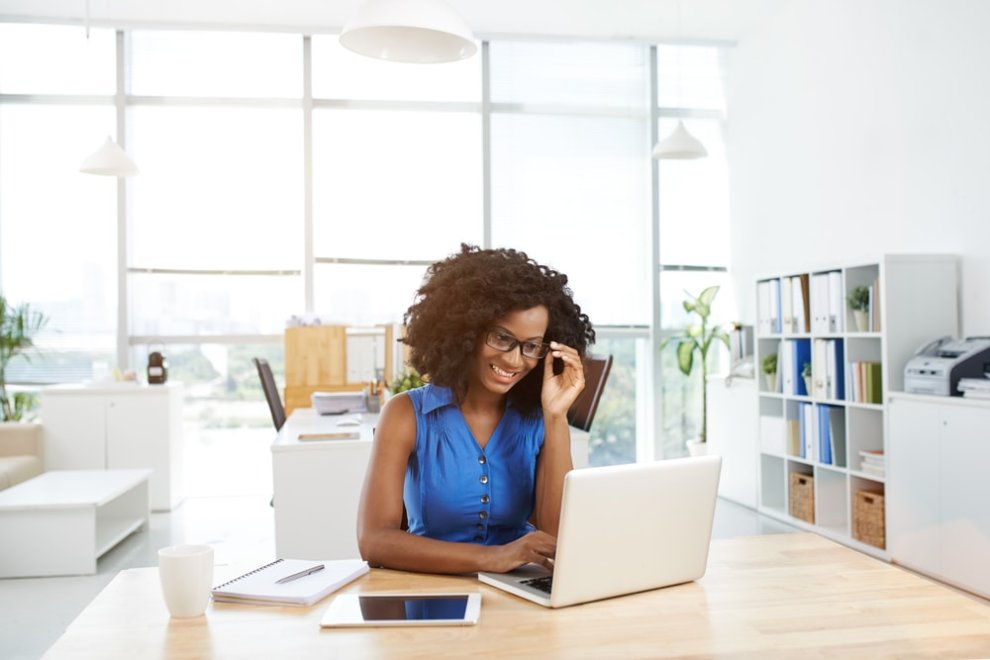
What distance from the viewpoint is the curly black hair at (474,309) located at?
1875 mm

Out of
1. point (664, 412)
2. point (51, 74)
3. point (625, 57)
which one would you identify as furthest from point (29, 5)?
point (664, 412)

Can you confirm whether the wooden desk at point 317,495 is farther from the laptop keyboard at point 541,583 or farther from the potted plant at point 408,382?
the laptop keyboard at point 541,583

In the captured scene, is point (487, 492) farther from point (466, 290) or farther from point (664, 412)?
point (664, 412)

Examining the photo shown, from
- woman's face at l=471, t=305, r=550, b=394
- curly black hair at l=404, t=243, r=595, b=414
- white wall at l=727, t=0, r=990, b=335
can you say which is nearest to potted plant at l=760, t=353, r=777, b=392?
white wall at l=727, t=0, r=990, b=335

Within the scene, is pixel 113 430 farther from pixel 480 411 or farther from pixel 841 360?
pixel 841 360

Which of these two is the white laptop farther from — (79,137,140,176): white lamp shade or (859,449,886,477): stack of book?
(79,137,140,176): white lamp shade

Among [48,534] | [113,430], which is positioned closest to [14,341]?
[113,430]

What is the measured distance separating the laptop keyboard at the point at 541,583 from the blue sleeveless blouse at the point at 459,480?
1.35 ft

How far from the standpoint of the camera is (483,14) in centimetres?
628

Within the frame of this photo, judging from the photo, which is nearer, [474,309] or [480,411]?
[474,309]

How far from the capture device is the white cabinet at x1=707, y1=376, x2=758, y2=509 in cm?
569

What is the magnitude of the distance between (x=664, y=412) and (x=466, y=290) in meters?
5.34

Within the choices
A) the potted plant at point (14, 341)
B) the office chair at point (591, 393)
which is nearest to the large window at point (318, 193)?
the potted plant at point (14, 341)

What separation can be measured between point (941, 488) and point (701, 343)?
2939 millimetres
